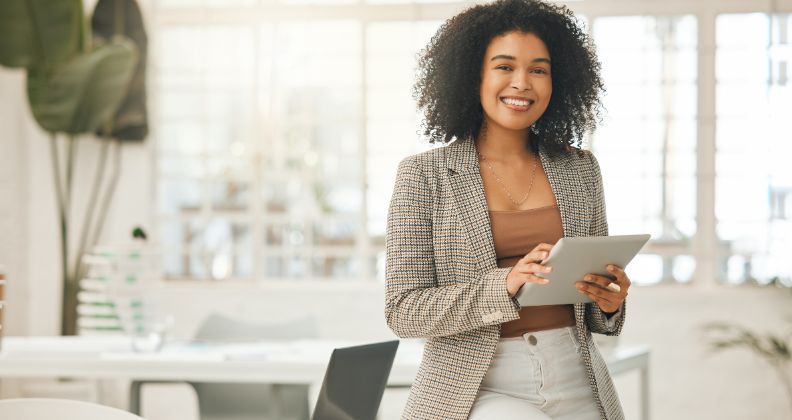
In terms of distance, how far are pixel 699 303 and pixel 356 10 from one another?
9.07ft

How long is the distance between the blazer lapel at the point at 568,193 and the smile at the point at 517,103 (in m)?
0.15

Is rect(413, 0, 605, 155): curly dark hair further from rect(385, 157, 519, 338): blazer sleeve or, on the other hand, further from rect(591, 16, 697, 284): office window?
rect(591, 16, 697, 284): office window

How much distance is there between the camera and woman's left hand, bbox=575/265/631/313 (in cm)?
194

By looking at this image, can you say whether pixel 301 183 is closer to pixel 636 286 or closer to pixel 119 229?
pixel 119 229

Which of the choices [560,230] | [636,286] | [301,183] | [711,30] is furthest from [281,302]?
[560,230]

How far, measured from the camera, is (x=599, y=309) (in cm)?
207

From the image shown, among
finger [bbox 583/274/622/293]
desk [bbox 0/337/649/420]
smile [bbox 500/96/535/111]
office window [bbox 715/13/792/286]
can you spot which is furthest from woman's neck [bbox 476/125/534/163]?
office window [bbox 715/13/792/286]

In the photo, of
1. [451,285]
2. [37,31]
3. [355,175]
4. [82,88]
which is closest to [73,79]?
[82,88]

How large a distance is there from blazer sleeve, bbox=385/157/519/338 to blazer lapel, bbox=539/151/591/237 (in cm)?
25

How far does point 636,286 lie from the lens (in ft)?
19.4

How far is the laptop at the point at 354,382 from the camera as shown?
2.16 meters

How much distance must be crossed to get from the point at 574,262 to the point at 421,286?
1.02ft

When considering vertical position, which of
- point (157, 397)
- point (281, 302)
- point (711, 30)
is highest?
point (711, 30)

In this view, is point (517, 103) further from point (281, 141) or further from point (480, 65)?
point (281, 141)
